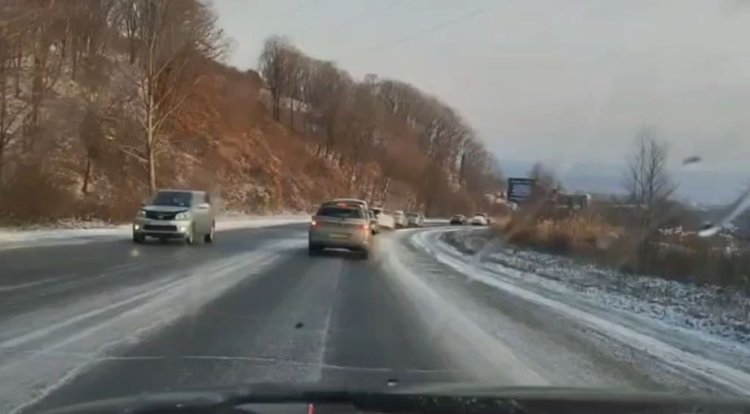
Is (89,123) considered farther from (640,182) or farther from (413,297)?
(413,297)

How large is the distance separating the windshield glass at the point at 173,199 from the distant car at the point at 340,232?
5.13m

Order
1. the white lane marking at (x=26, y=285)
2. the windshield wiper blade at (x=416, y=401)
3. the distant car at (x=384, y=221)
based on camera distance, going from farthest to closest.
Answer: the distant car at (x=384, y=221), the white lane marking at (x=26, y=285), the windshield wiper blade at (x=416, y=401)

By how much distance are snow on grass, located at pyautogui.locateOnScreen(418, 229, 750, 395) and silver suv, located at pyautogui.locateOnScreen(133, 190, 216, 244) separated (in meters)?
7.89

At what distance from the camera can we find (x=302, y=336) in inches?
451

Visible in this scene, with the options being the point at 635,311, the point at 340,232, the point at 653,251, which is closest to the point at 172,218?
the point at 340,232

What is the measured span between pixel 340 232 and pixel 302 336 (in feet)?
Result: 58.6

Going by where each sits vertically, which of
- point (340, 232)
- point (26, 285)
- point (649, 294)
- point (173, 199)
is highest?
point (173, 199)

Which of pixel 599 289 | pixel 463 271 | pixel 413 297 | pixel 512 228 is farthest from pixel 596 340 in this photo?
pixel 512 228

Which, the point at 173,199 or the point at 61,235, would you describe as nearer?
the point at 173,199

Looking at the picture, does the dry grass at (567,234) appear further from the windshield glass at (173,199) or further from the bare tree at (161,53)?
the bare tree at (161,53)

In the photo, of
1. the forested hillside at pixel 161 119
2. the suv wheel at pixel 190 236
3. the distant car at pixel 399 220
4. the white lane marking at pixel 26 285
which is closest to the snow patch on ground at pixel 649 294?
the suv wheel at pixel 190 236

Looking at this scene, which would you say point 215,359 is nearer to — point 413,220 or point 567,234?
point 567,234

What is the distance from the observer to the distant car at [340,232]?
29297 millimetres

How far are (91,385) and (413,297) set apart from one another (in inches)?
379
